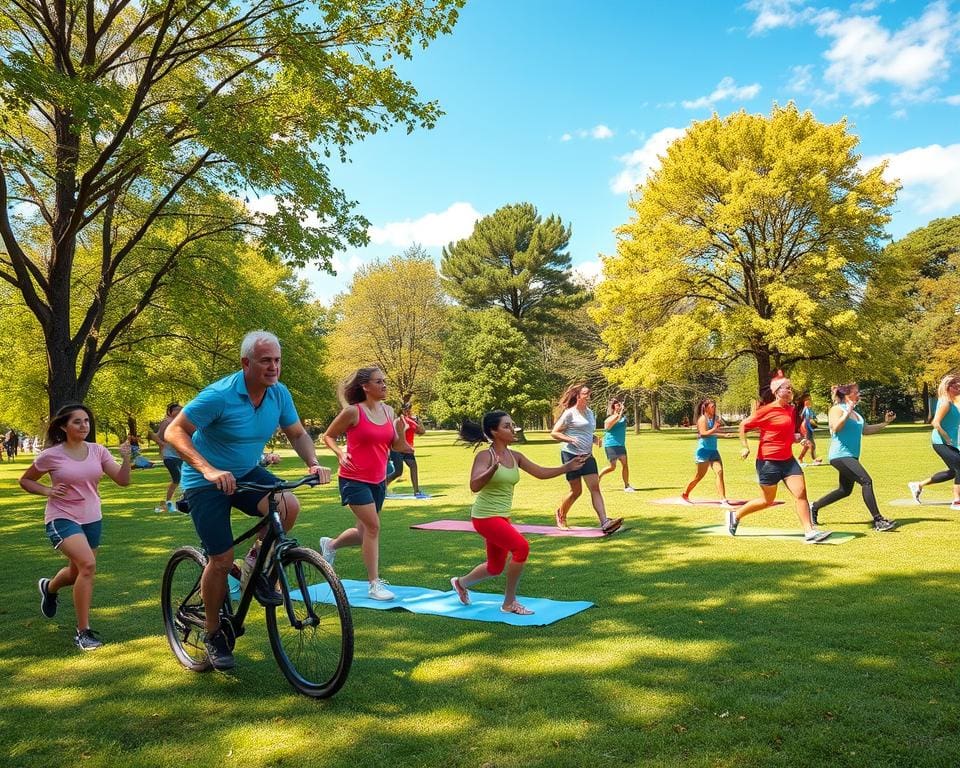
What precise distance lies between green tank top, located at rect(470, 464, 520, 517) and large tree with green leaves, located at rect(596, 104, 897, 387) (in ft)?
98.7

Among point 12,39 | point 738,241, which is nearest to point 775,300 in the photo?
point 738,241

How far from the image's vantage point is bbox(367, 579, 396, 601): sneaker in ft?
22.5

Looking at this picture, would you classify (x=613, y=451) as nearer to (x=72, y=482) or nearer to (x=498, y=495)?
(x=498, y=495)

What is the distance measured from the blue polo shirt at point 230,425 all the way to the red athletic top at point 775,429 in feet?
21.9

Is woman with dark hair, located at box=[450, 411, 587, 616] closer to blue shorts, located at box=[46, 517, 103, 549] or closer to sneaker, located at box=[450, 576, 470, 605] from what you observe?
sneaker, located at box=[450, 576, 470, 605]

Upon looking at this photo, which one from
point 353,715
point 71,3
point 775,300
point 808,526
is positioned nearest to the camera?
point 353,715

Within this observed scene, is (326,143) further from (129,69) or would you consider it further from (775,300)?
(775,300)

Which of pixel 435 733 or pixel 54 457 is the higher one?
pixel 54 457

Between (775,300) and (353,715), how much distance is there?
111 feet

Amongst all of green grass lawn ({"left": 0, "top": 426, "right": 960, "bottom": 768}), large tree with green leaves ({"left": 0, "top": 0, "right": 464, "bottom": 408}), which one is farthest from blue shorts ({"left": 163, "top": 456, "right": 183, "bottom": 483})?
green grass lawn ({"left": 0, "top": 426, "right": 960, "bottom": 768})

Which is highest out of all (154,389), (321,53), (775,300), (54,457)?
(321,53)

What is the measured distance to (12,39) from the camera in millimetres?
15961

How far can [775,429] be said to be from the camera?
9.55 m

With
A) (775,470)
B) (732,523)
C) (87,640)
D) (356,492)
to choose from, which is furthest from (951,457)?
(87,640)
